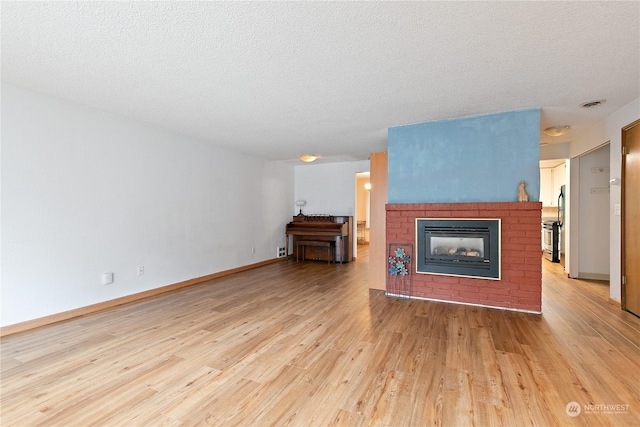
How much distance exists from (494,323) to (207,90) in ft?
12.3

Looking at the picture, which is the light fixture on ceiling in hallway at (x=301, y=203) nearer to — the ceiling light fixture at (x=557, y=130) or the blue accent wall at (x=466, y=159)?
the blue accent wall at (x=466, y=159)

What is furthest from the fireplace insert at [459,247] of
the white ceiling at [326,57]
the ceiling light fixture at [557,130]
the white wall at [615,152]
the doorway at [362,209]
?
the doorway at [362,209]

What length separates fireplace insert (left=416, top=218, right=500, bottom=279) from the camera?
11.1 ft

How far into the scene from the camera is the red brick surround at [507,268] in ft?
10.5

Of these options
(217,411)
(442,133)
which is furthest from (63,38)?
(442,133)

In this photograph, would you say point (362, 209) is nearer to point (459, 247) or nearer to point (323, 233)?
point (323, 233)

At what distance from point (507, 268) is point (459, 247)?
1.81 feet

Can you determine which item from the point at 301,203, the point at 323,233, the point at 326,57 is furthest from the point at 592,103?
the point at 301,203

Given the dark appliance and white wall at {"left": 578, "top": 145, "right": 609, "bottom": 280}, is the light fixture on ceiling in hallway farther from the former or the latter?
the dark appliance

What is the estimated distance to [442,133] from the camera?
3.72m

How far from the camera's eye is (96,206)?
3.39 meters

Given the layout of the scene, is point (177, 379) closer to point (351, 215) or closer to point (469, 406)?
point (469, 406)

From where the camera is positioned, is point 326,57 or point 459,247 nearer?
point 326,57

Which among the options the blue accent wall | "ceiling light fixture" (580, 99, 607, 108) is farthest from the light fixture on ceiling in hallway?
"ceiling light fixture" (580, 99, 607, 108)
